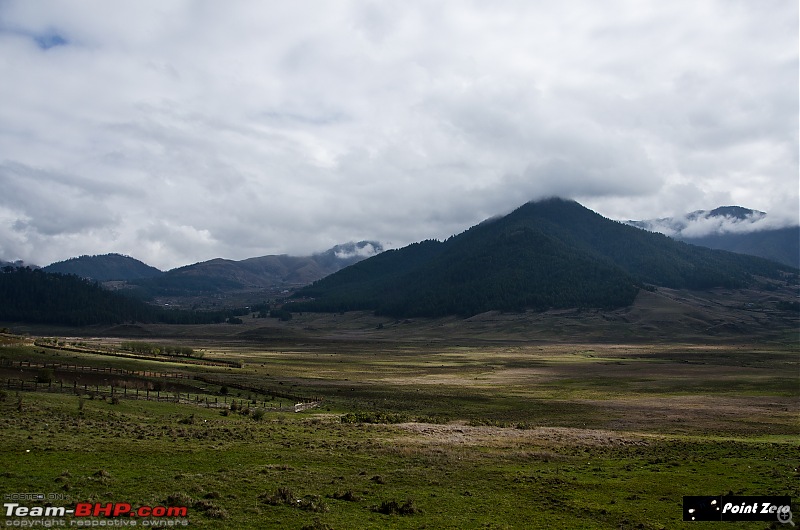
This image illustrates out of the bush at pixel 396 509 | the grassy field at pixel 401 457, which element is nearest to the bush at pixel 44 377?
the grassy field at pixel 401 457

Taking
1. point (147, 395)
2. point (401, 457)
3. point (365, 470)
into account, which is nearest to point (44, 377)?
point (147, 395)

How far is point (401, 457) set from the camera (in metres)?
38.0

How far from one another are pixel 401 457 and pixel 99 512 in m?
20.0

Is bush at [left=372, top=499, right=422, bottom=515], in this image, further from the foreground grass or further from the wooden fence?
the wooden fence

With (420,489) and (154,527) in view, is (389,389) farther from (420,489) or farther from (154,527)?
(154,527)

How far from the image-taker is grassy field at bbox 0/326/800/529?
2608cm

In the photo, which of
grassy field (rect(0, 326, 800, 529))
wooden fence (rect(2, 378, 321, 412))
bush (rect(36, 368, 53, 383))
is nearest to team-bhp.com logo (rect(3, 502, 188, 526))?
grassy field (rect(0, 326, 800, 529))

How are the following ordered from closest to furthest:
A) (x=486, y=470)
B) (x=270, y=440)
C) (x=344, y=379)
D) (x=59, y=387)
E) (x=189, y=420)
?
(x=486, y=470)
(x=270, y=440)
(x=189, y=420)
(x=59, y=387)
(x=344, y=379)

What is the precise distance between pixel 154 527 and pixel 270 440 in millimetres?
19406

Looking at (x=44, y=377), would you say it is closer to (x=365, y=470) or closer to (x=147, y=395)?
(x=147, y=395)

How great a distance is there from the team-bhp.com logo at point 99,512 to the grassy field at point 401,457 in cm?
72

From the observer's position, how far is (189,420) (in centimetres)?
4741

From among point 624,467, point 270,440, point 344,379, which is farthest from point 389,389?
point 624,467

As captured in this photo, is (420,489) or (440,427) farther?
(440,427)
